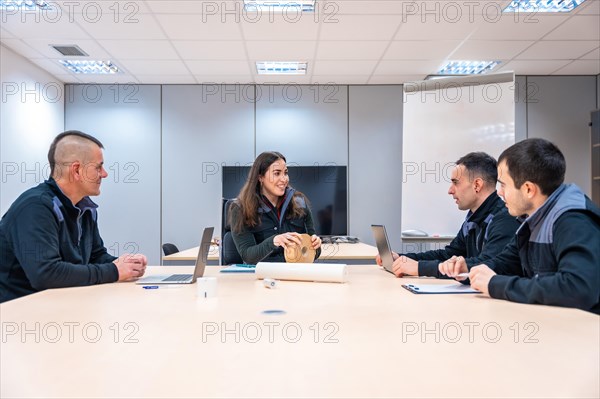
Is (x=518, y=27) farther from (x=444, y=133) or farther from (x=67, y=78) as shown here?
(x=67, y=78)

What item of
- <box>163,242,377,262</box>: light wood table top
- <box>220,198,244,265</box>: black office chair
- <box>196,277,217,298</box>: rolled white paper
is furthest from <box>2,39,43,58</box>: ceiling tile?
<box>196,277,217,298</box>: rolled white paper

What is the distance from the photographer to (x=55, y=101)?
5.59 metres

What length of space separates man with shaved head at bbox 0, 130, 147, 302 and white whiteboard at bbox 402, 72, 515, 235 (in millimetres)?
3813

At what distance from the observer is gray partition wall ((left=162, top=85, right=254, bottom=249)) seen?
5812mm

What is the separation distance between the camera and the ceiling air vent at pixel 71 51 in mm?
4559

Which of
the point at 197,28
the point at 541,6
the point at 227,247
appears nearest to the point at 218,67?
the point at 197,28

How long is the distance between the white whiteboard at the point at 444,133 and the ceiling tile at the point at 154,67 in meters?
2.64

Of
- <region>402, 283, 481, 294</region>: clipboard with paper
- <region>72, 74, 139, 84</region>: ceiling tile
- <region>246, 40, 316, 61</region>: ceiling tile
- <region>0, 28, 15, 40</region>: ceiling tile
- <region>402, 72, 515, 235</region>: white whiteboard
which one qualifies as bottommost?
<region>402, 283, 481, 294</region>: clipboard with paper

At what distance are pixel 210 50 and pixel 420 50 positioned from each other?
2164 mm

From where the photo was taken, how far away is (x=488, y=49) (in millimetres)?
4648

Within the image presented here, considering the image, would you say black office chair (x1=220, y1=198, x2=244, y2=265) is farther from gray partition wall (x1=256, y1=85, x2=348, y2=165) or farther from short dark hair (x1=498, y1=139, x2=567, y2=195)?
gray partition wall (x1=256, y1=85, x2=348, y2=165)

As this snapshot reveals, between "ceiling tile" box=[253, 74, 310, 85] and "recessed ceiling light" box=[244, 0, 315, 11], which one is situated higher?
"recessed ceiling light" box=[244, 0, 315, 11]

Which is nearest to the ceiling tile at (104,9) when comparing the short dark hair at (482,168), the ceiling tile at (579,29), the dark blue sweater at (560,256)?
the short dark hair at (482,168)

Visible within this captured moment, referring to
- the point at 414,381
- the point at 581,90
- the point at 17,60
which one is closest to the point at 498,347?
the point at 414,381
